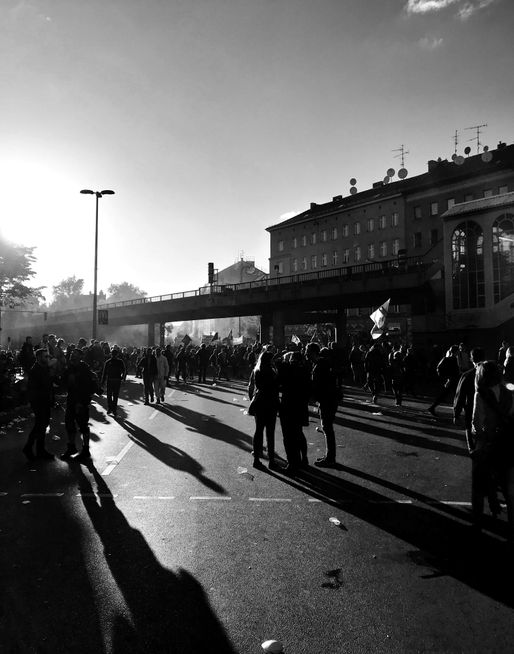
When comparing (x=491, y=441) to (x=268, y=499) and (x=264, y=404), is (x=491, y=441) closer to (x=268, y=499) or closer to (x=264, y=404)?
(x=268, y=499)

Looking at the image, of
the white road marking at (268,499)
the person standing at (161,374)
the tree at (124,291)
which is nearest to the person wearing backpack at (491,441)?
the white road marking at (268,499)

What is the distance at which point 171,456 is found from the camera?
29.4 ft

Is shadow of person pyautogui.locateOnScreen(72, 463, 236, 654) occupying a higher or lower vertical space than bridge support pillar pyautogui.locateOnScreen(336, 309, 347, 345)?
lower

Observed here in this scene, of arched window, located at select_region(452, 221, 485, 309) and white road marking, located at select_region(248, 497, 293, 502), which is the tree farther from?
white road marking, located at select_region(248, 497, 293, 502)

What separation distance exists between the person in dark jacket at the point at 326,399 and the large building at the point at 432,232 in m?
24.4

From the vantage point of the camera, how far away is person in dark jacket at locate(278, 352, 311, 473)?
27.0ft

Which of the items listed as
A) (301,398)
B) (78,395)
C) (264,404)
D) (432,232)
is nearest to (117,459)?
(78,395)

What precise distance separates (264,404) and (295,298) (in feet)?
109

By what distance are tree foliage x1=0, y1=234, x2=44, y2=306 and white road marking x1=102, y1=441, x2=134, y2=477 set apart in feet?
120

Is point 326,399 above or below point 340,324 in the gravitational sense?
below

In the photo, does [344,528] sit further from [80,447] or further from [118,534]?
[80,447]

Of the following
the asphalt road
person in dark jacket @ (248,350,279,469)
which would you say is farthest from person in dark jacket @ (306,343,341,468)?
person in dark jacket @ (248,350,279,469)

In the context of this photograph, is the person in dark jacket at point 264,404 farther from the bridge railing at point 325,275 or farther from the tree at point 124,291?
the tree at point 124,291

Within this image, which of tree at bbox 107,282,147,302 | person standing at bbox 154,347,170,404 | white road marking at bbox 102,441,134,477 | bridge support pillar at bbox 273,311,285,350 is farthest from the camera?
tree at bbox 107,282,147,302
